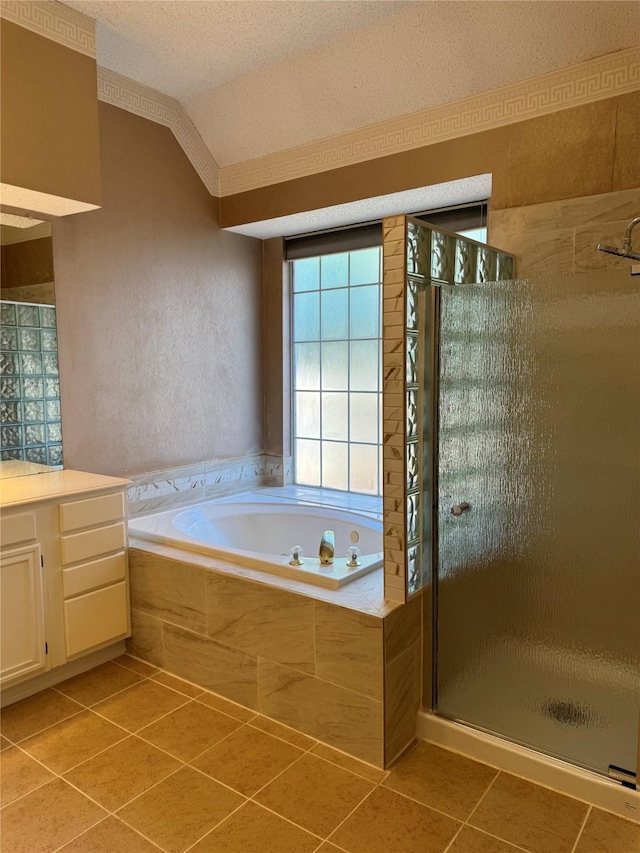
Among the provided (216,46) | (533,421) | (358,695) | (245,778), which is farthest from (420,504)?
(216,46)

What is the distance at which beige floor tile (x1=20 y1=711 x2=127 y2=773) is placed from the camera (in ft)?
6.81

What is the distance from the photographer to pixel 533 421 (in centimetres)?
201

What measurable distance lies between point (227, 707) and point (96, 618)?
699 millimetres

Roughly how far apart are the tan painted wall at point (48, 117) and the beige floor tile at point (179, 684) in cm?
203

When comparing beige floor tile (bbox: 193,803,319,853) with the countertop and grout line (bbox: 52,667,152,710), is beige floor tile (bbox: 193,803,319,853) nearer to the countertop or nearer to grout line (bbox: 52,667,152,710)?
grout line (bbox: 52,667,152,710)

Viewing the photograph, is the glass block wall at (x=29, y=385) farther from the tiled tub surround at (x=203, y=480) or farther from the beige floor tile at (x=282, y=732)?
the beige floor tile at (x=282, y=732)

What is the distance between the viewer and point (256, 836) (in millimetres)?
1733

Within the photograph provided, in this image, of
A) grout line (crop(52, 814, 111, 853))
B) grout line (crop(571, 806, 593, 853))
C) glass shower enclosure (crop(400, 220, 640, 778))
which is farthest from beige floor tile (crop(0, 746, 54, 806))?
→ grout line (crop(571, 806, 593, 853))

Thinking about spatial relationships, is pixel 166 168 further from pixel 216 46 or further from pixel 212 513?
pixel 212 513

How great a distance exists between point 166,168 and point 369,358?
5.07 ft

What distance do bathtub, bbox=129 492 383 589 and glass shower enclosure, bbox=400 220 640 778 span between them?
0.75 meters

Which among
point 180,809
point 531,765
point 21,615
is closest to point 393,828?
point 531,765

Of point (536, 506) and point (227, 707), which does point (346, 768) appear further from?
point (536, 506)

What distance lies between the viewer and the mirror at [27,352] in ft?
8.81
